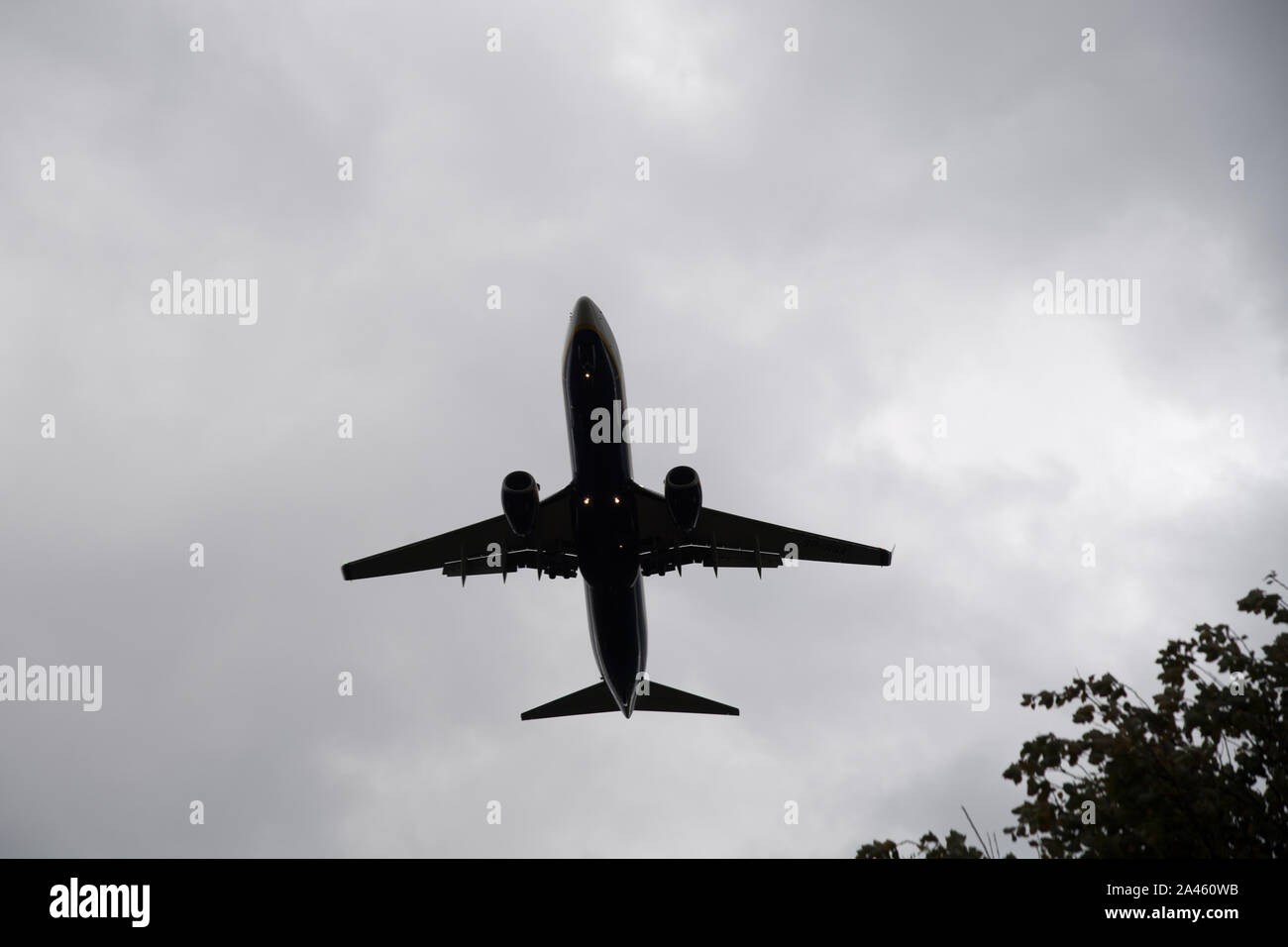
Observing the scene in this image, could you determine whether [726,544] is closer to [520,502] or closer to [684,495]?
[684,495]

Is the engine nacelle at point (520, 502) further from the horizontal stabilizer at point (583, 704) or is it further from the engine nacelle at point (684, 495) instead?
the horizontal stabilizer at point (583, 704)

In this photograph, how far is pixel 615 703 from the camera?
3397 cm

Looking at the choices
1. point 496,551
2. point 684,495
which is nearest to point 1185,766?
point 684,495

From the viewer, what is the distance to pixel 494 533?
96.1 ft

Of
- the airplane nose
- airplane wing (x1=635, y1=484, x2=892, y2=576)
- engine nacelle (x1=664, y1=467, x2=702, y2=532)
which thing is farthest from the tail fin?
the airplane nose

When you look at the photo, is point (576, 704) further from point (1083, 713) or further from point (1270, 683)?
point (1270, 683)

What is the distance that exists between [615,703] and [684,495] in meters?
12.7

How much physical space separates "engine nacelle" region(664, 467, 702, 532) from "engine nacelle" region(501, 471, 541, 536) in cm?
361

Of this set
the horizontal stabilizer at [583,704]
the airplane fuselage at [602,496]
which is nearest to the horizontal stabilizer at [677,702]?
the horizontal stabilizer at [583,704]

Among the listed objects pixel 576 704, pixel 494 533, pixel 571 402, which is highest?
pixel 571 402

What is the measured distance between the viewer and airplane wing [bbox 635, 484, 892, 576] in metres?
28.8
